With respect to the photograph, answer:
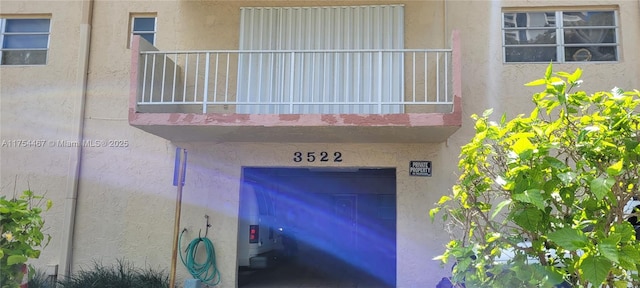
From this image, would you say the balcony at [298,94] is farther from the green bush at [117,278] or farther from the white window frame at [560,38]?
the green bush at [117,278]

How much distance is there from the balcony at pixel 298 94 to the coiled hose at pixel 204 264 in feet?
5.43

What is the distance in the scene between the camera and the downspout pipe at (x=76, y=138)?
317 inches

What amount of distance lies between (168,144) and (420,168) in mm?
4065

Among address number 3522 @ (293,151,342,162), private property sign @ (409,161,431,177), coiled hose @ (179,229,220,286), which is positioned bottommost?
coiled hose @ (179,229,220,286)

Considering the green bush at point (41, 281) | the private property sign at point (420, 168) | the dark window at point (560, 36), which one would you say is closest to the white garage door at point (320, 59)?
the private property sign at point (420, 168)

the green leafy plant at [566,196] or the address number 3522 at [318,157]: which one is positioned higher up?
the address number 3522 at [318,157]

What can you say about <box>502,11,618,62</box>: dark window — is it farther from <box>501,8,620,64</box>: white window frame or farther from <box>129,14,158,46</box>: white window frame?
<box>129,14,158,46</box>: white window frame

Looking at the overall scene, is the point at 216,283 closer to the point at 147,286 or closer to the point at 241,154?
the point at 147,286

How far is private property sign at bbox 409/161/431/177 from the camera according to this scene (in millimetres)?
7840

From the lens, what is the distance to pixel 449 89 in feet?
23.9

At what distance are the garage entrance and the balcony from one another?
1402mm

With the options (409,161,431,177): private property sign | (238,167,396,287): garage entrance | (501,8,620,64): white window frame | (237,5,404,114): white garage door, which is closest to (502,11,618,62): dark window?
(501,8,620,64): white window frame

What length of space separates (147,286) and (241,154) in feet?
7.99

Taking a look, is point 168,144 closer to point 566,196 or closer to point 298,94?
point 298,94
